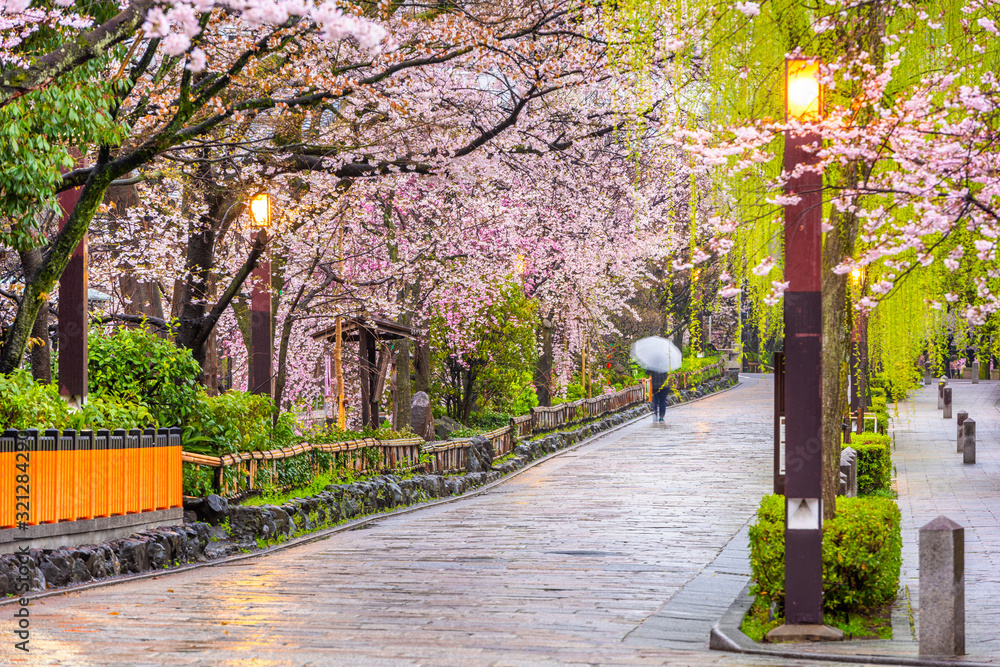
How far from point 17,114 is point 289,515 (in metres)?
7.48

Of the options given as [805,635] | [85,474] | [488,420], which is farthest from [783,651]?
[488,420]

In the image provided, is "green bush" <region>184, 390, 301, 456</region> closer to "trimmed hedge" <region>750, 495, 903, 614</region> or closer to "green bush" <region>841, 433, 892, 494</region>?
"trimmed hedge" <region>750, 495, 903, 614</region>

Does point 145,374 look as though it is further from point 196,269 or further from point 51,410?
point 196,269

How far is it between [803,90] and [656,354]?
33573 mm

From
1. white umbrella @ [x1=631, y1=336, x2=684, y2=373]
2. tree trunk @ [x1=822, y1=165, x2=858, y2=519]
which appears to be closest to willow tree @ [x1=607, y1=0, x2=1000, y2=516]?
tree trunk @ [x1=822, y1=165, x2=858, y2=519]

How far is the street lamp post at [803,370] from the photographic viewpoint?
836 cm

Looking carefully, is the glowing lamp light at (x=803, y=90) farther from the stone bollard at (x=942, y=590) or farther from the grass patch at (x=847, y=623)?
the grass patch at (x=847, y=623)

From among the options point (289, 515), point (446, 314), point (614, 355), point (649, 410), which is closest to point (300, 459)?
point (289, 515)

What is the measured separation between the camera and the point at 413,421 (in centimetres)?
2461

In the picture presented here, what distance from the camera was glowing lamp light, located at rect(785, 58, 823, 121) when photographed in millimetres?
8375

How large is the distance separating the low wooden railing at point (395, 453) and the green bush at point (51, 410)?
1.01 m

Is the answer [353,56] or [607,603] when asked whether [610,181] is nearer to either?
[353,56]

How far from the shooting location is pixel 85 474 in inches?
469

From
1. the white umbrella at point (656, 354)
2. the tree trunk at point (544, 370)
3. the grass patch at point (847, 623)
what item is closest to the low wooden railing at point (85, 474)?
the grass patch at point (847, 623)
